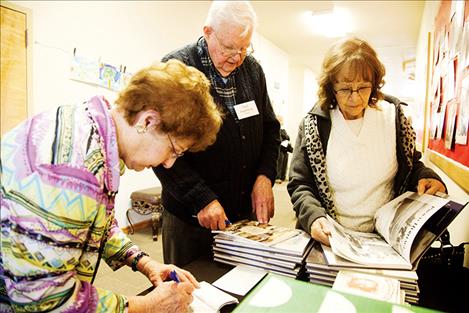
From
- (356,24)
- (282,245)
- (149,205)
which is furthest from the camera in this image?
(356,24)

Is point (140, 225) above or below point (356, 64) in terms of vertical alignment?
below

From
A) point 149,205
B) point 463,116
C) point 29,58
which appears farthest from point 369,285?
point 149,205

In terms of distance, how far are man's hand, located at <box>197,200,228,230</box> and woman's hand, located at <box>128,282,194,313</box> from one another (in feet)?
1.09

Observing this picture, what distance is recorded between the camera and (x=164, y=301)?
0.69 metres

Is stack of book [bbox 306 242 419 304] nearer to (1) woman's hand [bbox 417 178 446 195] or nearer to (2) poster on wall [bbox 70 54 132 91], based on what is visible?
(1) woman's hand [bbox 417 178 446 195]

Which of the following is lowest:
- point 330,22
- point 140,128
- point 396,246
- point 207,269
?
point 207,269

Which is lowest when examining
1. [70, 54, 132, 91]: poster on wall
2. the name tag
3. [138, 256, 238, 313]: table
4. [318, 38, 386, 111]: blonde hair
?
[138, 256, 238, 313]: table

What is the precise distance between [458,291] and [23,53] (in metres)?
3.20

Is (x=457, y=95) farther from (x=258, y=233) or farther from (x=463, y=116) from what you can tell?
(x=258, y=233)

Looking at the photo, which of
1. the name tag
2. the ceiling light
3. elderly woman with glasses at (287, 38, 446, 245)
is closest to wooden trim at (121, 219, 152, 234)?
the name tag

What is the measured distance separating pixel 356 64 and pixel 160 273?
33.9 inches

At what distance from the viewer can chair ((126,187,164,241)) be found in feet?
12.0

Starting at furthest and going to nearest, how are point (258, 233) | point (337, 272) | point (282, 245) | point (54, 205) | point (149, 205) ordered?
point (149, 205), point (258, 233), point (282, 245), point (337, 272), point (54, 205)

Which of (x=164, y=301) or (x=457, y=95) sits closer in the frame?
(x=164, y=301)
